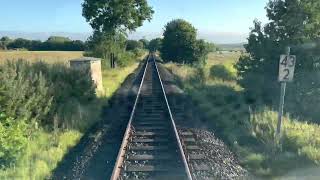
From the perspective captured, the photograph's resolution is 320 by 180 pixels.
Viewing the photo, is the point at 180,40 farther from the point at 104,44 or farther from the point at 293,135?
the point at 293,135

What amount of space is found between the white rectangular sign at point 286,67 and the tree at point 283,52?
7129 mm

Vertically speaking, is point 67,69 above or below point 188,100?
above

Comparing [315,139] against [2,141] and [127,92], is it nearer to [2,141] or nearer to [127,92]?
[2,141]

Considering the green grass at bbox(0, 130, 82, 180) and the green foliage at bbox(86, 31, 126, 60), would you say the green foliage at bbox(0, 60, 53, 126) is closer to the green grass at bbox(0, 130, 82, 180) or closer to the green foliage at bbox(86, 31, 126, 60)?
the green grass at bbox(0, 130, 82, 180)

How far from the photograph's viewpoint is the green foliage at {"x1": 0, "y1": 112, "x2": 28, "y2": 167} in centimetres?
909

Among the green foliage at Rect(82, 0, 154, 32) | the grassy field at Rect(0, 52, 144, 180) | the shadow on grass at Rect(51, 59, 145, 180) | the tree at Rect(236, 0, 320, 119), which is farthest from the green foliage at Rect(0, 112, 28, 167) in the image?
the green foliage at Rect(82, 0, 154, 32)

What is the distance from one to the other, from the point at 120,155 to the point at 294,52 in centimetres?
1060

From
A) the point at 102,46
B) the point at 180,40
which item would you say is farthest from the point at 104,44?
the point at 180,40

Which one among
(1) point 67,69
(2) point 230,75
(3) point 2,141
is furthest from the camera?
(2) point 230,75

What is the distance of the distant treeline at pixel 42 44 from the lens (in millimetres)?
127550

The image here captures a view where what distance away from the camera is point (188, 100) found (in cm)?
1966

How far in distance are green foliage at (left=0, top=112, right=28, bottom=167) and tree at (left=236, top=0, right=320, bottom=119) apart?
1098cm

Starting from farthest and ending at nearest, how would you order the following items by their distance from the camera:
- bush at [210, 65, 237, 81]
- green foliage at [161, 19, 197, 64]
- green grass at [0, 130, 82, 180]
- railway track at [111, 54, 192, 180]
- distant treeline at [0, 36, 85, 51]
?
distant treeline at [0, 36, 85, 51] → green foliage at [161, 19, 197, 64] → bush at [210, 65, 237, 81] → green grass at [0, 130, 82, 180] → railway track at [111, 54, 192, 180]

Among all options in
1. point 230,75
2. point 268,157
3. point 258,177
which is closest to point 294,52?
point 268,157
